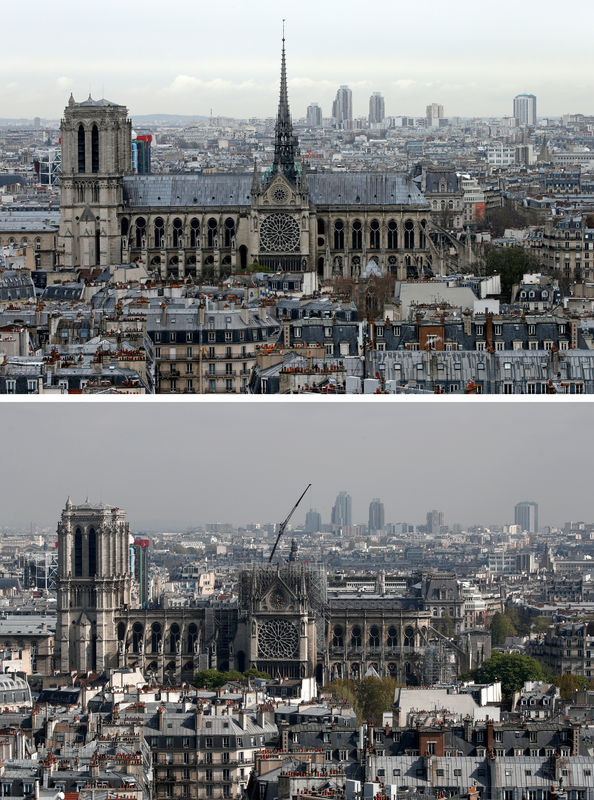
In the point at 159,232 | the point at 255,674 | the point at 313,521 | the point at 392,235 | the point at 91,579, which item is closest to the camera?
the point at 255,674

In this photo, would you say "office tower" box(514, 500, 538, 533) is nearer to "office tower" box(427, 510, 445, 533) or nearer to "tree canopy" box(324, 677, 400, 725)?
"office tower" box(427, 510, 445, 533)

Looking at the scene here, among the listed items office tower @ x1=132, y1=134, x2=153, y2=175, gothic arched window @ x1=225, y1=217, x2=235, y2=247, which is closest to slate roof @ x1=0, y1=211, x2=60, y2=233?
gothic arched window @ x1=225, y1=217, x2=235, y2=247

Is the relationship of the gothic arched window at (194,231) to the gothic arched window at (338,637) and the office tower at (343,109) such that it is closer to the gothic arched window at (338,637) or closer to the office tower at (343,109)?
the gothic arched window at (338,637)

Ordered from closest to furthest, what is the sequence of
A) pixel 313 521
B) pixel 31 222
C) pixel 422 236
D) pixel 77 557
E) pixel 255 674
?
pixel 255 674
pixel 77 557
pixel 313 521
pixel 422 236
pixel 31 222

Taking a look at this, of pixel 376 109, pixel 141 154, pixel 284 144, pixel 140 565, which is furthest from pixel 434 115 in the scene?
pixel 140 565

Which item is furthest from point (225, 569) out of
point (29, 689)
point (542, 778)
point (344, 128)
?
point (344, 128)

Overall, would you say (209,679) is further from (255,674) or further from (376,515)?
(376,515)

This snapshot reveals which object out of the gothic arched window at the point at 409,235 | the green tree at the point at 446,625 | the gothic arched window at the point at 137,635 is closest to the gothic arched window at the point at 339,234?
the gothic arched window at the point at 409,235
